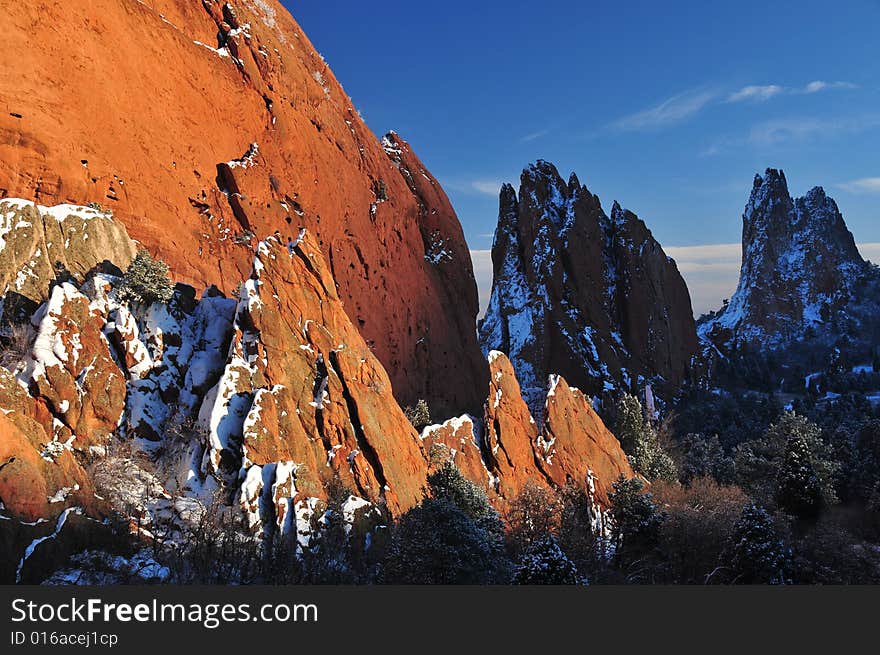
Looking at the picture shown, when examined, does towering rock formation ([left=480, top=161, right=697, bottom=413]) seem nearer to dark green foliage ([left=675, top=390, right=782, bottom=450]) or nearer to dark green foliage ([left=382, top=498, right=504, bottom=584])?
dark green foliage ([left=675, top=390, right=782, bottom=450])

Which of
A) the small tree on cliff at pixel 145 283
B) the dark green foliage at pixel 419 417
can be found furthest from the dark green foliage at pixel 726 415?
the small tree on cliff at pixel 145 283

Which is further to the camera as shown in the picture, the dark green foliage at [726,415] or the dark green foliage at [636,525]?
the dark green foliage at [726,415]

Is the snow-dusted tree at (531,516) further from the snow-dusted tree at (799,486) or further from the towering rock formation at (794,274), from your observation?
the towering rock formation at (794,274)

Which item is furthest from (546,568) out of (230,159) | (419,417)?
(230,159)

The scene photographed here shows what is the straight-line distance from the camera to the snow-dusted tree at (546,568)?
1661cm

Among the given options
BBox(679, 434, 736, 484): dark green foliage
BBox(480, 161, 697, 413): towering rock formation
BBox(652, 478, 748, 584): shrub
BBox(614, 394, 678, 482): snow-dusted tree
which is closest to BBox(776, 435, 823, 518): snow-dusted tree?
BBox(652, 478, 748, 584): shrub

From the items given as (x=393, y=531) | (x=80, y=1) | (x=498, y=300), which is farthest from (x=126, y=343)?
(x=498, y=300)

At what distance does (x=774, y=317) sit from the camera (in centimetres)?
14600

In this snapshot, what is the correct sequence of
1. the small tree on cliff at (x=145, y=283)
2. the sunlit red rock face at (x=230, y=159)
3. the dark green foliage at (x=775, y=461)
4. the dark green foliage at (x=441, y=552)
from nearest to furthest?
1. the dark green foliage at (x=441, y=552)
2. the small tree on cliff at (x=145, y=283)
3. the sunlit red rock face at (x=230, y=159)
4. the dark green foliage at (x=775, y=461)

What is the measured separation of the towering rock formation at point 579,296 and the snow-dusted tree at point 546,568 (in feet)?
192

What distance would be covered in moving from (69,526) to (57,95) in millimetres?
21422

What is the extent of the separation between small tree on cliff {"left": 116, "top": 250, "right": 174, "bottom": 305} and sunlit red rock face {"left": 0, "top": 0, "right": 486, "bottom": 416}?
198 inches

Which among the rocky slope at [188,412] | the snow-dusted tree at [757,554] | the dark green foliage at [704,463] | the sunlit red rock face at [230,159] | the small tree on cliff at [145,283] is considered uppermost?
the sunlit red rock face at [230,159]

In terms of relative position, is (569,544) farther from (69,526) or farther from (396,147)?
(396,147)
